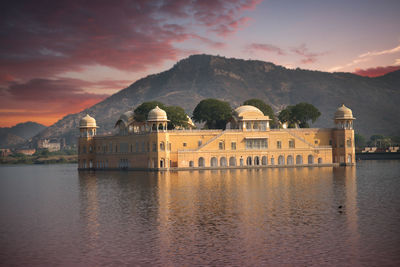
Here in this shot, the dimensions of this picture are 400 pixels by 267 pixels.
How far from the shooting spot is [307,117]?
117m

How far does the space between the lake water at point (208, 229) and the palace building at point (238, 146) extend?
47191 mm

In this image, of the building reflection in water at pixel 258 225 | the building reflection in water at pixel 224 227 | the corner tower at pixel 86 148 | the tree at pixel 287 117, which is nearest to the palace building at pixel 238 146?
the corner tower at pixel 86 148

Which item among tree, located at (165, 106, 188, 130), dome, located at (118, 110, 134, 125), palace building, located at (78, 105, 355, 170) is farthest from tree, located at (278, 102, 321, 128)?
dome, located at (118, 110, 134, 125)

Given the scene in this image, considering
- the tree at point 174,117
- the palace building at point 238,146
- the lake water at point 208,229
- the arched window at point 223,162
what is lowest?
the lake water at point 208,229

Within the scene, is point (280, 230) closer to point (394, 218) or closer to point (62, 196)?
point (394, 218)

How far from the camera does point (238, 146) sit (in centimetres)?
9519

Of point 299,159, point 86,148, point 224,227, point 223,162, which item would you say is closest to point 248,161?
point 223,162

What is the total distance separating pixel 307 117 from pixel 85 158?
48.8m

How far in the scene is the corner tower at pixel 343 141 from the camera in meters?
97.8

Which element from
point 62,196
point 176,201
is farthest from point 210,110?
point 176,201

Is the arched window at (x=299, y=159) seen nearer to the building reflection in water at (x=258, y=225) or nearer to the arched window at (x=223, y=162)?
the arched window at (x=223, y=162)

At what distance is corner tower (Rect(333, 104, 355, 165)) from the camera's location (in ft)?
321

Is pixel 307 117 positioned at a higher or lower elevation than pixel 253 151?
higher

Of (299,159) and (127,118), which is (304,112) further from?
(127,118)
